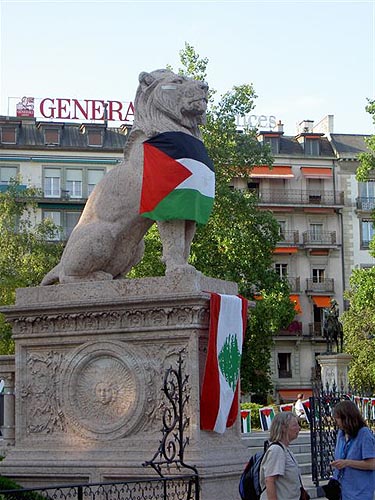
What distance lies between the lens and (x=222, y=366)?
11.7 meters

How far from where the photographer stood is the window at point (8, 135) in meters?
59.5

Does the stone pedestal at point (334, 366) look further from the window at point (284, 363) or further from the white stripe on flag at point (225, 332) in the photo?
the window at point (284, 363)

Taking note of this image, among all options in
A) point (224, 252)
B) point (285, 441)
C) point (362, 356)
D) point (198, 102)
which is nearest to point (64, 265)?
point (198, 102)

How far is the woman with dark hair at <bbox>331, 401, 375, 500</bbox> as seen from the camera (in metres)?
8.66

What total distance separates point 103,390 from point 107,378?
0.48 ft

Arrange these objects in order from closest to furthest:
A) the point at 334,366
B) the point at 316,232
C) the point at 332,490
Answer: the point at 332,490 → the point at 334,366 → the point at 316,232

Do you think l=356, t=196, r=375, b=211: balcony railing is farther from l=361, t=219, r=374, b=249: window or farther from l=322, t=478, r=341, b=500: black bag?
l=322, t=478, r=341, b=500: black bag

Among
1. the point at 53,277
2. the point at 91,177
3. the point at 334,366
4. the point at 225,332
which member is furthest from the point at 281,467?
the point at 91,177

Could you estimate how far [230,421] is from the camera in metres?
12.0

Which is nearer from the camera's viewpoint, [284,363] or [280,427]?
[280,427]

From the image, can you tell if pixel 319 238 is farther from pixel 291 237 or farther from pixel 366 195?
pixel 366 195

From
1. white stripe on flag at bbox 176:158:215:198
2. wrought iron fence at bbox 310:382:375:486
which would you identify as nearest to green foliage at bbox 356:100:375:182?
wrought iron fence at bbox 310:382:375:486

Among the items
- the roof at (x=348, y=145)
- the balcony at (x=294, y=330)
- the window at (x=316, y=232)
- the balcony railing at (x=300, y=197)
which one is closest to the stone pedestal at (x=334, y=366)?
the balcony at (x=294, y=330)

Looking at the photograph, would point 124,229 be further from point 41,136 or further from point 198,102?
point 41,136
